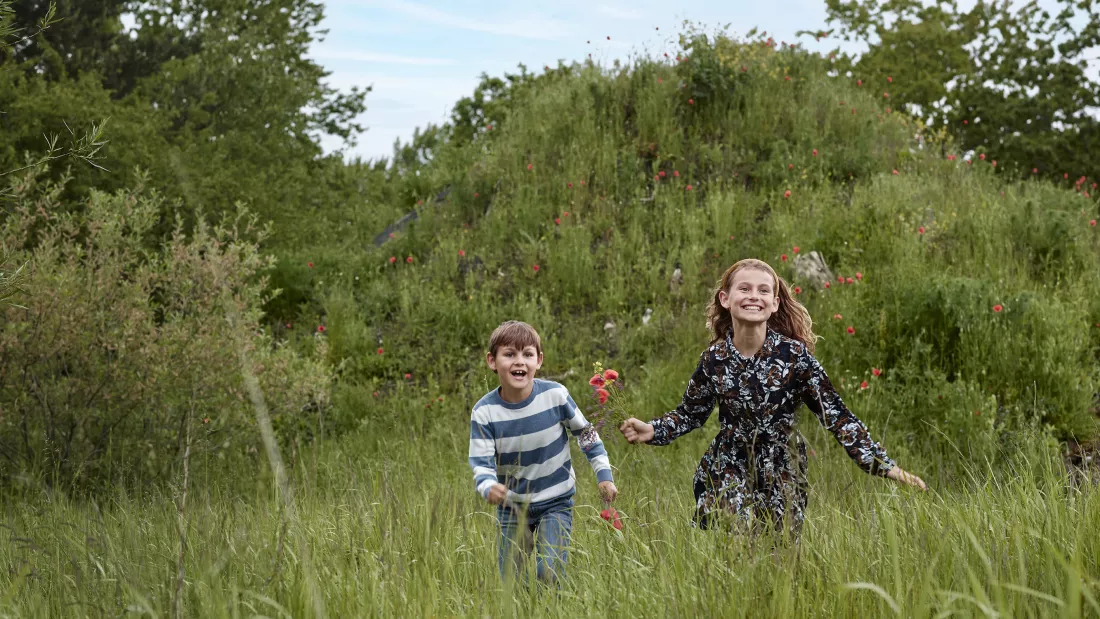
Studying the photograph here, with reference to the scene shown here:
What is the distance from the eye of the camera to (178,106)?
49.1ft

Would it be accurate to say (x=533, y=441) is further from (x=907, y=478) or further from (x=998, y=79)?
(x=998, y=79)

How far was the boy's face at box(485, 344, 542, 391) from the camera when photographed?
3424mm

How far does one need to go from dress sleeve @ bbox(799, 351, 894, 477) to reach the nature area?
144 millimetres

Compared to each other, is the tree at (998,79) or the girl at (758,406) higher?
the tree at (998,79)

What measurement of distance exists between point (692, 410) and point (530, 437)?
2.47 feet

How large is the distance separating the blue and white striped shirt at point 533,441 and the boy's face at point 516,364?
95mm

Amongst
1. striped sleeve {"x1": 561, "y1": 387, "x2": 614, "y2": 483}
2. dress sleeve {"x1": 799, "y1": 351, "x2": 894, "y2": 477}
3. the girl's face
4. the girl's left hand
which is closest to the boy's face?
striped sleeve {"x1": 561, "y1": 387, "x2": 614, "y2": 483}

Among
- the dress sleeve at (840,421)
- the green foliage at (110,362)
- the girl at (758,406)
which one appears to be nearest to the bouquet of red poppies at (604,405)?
the girl at (758,406)

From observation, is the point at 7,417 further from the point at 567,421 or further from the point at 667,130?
the point at 667,130

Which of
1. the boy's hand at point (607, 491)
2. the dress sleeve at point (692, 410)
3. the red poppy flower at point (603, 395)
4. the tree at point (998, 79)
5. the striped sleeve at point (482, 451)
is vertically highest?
the tree at point (998, 79)

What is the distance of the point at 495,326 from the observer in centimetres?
905

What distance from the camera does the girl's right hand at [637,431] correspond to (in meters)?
3.57

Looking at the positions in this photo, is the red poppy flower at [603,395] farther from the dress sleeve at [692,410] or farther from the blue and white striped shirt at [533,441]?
the dress sleeve at [692,410]

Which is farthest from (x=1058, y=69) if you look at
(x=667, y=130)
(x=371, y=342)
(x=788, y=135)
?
(x=371, y=342)
